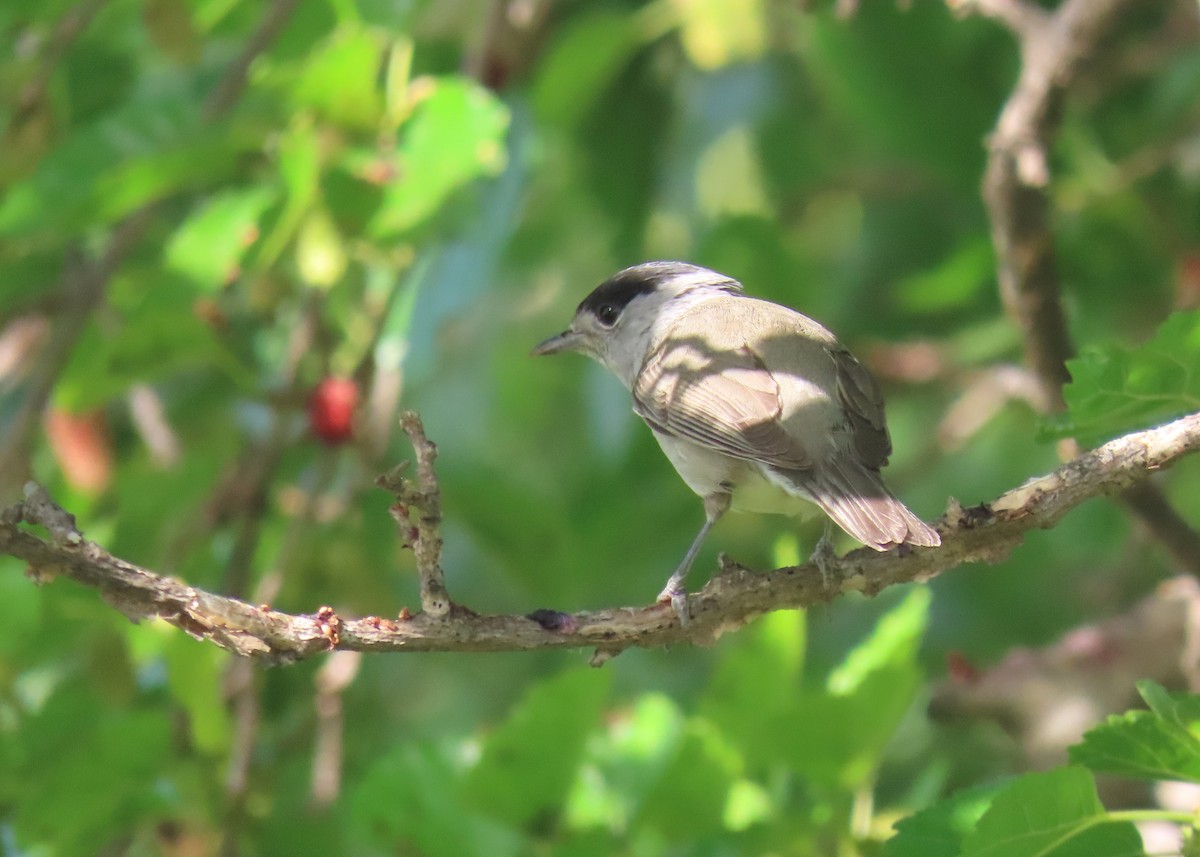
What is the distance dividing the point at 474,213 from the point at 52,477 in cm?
178

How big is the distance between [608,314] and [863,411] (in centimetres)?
108

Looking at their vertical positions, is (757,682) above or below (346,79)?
below

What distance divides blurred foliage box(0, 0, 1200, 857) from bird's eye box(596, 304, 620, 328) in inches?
15.9

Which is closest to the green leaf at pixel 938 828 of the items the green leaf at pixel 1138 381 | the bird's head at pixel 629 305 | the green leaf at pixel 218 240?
the green leaf at pixel 1138 381

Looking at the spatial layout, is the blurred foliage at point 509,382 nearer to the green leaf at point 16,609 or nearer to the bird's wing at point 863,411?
the green leaf at point 16,609

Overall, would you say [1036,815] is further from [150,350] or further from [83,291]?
[83,291]

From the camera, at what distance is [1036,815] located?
6.25ft

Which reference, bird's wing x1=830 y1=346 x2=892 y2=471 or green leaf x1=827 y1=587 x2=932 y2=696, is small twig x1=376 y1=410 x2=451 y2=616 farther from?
bird's wing x1=830 y1=346 x2=892 y2=471

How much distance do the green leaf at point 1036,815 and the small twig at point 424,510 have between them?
79 cm

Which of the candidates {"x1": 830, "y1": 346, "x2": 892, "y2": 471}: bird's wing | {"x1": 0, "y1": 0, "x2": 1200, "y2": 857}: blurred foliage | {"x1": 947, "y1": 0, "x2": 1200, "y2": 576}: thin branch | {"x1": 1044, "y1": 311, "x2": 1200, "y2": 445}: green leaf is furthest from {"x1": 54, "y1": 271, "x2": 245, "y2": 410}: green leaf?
{"x1": 1044, "y1": 311, "x2": 1200, "y2": 445}: green leaf

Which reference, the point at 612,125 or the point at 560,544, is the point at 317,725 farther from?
the point at 612,125

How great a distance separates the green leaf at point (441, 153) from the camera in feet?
11.3

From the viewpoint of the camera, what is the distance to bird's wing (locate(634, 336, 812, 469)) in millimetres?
2938

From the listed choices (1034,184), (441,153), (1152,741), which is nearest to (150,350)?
(441,153)
